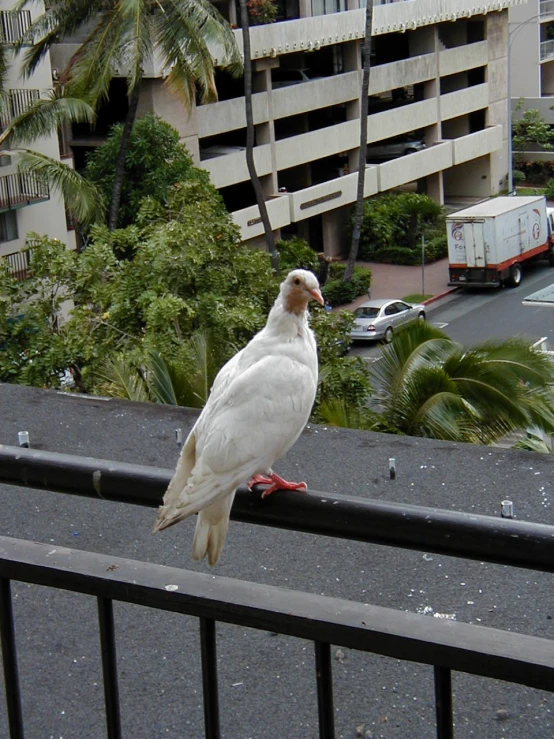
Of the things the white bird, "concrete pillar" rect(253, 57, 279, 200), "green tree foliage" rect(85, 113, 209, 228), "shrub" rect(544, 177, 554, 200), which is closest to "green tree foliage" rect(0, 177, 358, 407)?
the white bird

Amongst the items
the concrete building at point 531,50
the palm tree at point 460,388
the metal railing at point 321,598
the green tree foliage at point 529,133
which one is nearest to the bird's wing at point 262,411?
the metal railing at point 321,598

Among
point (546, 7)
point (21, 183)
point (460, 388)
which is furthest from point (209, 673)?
point (546, 7)

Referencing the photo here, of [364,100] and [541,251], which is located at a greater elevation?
[364,100]

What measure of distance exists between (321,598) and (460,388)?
1059 cm

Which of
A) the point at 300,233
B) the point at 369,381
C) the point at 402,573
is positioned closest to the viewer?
the point at 402,573

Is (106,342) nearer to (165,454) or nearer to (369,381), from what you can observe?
(369,381)

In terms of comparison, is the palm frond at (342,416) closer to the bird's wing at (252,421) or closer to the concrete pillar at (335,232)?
the bird's wing at (252,421)

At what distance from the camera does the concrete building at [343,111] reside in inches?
1447

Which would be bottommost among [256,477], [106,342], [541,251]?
[541,251]

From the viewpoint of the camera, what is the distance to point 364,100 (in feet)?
116

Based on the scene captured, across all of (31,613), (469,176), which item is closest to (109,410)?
(31,613)

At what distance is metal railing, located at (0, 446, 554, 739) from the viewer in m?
1.83

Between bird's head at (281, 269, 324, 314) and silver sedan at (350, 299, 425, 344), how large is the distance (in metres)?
26.5

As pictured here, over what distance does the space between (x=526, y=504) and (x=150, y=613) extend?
117 inches
